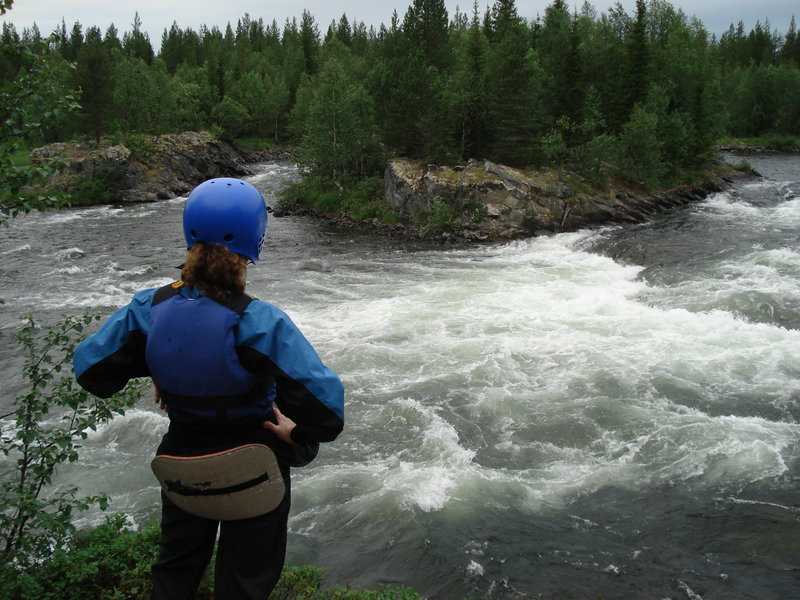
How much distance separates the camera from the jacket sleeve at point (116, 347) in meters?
3.01

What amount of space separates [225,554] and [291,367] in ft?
3.49

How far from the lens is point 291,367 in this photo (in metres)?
2.77

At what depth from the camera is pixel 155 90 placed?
53.4 meters

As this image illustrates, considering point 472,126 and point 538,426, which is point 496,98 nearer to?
point 472,126

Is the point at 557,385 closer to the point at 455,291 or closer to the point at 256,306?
the point at 455,291

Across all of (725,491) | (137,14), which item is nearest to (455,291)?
(725,491)

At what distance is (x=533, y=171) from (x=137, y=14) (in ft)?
364

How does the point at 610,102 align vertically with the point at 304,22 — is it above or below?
below

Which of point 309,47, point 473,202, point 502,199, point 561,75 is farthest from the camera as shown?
point 309,47

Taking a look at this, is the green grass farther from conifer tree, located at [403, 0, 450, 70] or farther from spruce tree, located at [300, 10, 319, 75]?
spruce tree, located at [300, 10, 319, 75]

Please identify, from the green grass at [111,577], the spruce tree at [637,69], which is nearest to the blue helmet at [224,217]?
the green grass at [111,577]

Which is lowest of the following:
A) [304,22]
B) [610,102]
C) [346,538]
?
[346,538]

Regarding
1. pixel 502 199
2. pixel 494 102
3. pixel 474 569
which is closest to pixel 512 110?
pixel 494 102

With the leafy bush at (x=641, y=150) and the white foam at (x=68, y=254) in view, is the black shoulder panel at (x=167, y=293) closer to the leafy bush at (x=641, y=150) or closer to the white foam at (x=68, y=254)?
the white foam at (x=68, y=254)
